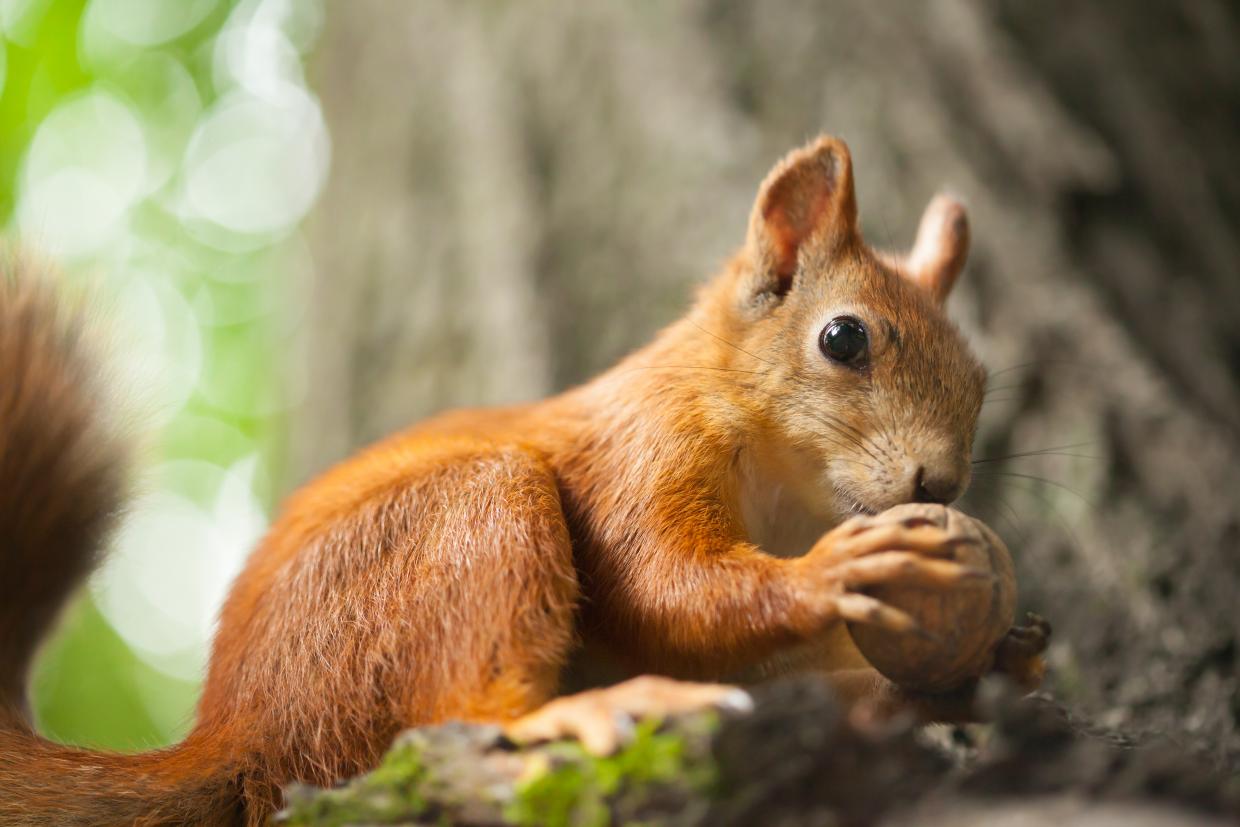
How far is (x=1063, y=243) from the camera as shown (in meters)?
2.89

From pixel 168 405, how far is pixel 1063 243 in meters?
2.37

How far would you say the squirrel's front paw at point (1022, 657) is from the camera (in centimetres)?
139

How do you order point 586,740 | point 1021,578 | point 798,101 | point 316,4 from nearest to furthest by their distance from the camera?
point 586,740, point 1021,578, point 798,101, point 316,4

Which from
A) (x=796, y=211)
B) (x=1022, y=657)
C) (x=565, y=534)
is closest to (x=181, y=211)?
(x=796, y=211)

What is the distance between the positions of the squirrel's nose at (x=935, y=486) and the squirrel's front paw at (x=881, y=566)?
0.78 ft

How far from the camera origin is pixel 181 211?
6.01 m

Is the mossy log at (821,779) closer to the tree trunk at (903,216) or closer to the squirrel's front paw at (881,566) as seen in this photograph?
the squirrel's front paw at (881,566)

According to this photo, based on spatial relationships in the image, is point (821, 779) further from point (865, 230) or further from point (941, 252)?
point (865, 230)

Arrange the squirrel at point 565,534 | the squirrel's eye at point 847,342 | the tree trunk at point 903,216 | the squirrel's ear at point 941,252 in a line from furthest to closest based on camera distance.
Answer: the tree trunk at point 903,216, the squirrel's ear at point 941,252, the squirrel's eye at point 847,342, the squirrel at point 565,534

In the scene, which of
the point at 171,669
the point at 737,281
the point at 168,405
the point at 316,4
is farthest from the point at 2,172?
the point at 737,281

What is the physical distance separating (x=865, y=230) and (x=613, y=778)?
→ 2.25 m

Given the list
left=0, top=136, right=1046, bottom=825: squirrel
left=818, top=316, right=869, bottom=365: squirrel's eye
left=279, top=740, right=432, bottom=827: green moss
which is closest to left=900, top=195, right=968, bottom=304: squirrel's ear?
left=0, top=136, right=1046, bottom=825: squirrel

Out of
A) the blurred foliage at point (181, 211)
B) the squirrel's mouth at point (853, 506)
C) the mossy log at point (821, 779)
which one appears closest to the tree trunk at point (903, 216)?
the squirrel's mouth at point (853, 506)

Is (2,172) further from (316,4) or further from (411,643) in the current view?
(411,643)
